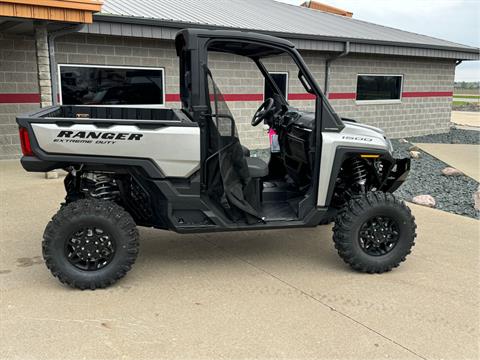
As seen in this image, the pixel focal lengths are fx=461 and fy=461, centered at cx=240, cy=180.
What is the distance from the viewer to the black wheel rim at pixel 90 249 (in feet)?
11.7

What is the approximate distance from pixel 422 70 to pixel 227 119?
1308 cm

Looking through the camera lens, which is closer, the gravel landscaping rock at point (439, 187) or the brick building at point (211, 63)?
the gravel landscaping rock at point (439, 187)

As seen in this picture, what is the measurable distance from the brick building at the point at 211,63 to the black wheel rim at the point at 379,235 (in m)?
2.23

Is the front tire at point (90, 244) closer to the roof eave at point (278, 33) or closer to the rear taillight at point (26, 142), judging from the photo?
the rear taillight at point (26, 142)

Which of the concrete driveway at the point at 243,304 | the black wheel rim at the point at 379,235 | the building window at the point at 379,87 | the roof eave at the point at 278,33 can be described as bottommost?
the concrete driveway at the point at 243,304

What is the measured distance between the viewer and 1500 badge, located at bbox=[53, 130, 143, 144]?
3.43 meters

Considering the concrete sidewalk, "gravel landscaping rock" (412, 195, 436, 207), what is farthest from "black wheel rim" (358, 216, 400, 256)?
the concrete sidewalk

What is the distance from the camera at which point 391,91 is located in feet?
47.3

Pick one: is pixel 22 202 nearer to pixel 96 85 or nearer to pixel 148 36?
pixel 96 85

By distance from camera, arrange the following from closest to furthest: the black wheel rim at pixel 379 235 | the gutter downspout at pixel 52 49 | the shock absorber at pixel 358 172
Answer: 1. the black wheel rim at pixel 379 235
2. the shock absorber at pixel 358 172
3. the gutter downspout at pixel 52 49

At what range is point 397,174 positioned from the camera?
177 inches

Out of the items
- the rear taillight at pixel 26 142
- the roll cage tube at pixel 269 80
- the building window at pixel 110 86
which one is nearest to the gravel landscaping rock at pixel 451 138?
the building window at pixel 110 86

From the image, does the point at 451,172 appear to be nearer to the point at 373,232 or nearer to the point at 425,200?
the point at 425,200

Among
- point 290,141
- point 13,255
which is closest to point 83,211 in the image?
point 13,255
